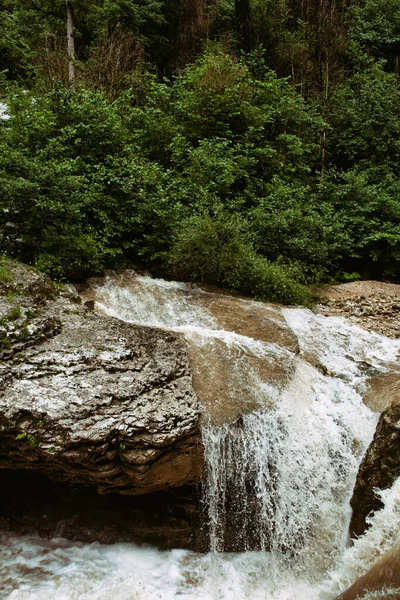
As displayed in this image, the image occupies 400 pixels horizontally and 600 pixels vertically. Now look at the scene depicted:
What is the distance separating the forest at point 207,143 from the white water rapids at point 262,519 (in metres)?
2.97

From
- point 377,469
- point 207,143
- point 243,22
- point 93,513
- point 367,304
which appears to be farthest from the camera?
point 243,22

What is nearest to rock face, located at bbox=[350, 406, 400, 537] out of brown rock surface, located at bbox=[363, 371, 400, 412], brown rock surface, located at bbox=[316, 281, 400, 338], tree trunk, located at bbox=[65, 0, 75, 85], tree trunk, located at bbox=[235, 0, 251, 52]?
brown rock surface, located at bbox=[363, 371, 400, 412]

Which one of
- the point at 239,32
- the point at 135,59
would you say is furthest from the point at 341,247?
the point at 239,32

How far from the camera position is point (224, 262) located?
279 inches

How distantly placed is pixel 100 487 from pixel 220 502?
1.16 m

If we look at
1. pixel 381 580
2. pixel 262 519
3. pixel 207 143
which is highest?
pixel 207 143

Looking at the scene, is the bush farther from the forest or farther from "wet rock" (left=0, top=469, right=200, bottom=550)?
"wet rock" (left=0, top=469, right=200, bottom=550)

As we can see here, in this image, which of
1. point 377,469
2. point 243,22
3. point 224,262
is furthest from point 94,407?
point 243,22

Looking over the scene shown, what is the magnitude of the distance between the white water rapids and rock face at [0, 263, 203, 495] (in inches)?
15.7

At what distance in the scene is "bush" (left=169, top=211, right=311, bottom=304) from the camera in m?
7.09

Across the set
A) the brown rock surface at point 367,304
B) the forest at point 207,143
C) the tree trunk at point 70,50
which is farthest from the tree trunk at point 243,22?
the brown rock surface at point 367,304

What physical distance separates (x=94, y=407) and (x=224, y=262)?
3.99 metres

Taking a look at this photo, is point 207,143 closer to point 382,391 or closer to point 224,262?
point 224,262

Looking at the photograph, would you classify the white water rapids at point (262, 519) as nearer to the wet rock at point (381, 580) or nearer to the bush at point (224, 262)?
the wet rock at point (381, 580)
